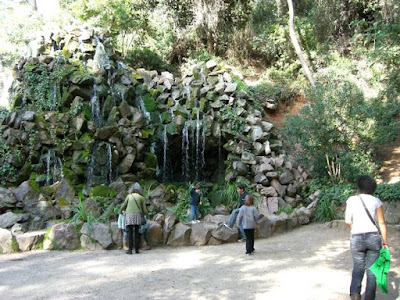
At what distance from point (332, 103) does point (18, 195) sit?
9442mm

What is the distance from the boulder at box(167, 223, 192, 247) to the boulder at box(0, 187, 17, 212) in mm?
4260

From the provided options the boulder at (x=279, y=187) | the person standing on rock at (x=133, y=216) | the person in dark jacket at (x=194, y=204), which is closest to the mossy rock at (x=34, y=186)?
the person standing on rock at (x=133, y=216)

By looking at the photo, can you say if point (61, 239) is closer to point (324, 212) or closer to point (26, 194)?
point (26, 194)

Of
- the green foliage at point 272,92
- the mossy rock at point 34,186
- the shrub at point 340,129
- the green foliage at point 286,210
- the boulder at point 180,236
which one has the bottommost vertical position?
the boulder at point 180,236

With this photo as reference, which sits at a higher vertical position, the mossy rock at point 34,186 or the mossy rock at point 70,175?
the mossy rock at point 70,175

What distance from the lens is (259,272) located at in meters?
6.07

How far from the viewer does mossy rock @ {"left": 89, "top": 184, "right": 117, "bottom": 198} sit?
976cm

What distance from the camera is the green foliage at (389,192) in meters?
9.58

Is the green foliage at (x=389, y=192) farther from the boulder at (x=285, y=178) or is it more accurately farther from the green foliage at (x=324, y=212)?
the boulder at (x=285, y=178)

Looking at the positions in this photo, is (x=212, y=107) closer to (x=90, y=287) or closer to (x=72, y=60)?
(x=72, y=60)

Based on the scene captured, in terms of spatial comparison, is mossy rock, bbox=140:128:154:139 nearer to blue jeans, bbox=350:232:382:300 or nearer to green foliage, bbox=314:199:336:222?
green foliage, bbox=314:199:336:222

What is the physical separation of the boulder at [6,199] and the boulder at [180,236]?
4.26 m

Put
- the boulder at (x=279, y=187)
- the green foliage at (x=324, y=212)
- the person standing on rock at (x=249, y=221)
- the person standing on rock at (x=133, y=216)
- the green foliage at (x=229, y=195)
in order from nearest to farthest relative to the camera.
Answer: the person standing on rock at (x=249, y=221), the person standing on rock at (x=133, y=216), the green foliage at (x=324, y=212), the green foliage at (x=229, y=195), the boulder at (x=279, y=187)

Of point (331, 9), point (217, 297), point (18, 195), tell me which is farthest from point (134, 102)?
point (331, 9)
